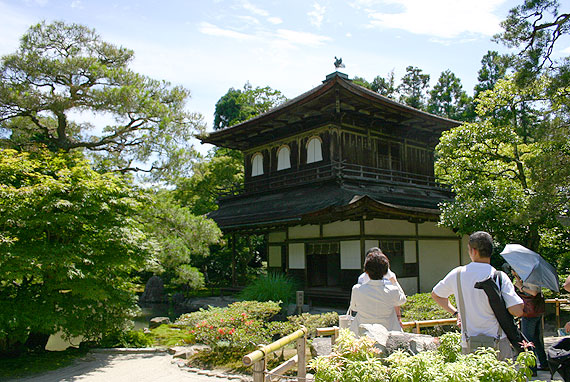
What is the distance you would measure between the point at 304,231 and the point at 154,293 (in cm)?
1006

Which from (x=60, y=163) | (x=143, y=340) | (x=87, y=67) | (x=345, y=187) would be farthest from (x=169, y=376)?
(x=345, y=187)

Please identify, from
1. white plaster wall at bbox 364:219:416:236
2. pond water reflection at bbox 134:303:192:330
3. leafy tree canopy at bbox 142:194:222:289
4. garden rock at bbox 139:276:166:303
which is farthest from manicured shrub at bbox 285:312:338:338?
garden rock at bbox 139:276:166:303

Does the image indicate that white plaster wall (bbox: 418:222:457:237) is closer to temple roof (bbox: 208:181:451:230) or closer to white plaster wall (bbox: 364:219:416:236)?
white plaster wall (bbox: 364:219:416:236)

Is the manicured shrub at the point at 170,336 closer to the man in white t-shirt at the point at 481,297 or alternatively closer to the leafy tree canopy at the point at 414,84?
the man in white t-shirt at the point at 481,297

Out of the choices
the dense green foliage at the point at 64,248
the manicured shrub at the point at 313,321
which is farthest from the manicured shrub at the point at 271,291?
the dense green foliage at the point at 64,248

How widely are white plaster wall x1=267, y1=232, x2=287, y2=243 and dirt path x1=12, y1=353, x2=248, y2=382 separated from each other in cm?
985

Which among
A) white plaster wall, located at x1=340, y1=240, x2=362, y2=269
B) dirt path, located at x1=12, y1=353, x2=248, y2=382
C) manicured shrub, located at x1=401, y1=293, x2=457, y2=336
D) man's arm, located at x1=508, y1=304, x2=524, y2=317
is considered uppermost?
white plaster wall, located at x1=340, y1=240, x2=362, y2=269

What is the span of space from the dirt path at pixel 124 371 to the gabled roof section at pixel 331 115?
30.9 ft

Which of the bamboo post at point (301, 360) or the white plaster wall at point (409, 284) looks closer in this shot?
Result: the bamboo post at point (301, 360)

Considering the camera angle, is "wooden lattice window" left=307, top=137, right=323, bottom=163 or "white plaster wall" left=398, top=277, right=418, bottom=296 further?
"wooden lattice window" left=307, top=137, right=323, bottom=163

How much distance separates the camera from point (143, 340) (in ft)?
32.9

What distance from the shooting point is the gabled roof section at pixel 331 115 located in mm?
15367

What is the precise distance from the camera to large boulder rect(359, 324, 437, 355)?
3539mm

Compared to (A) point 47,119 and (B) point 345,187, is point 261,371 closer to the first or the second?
(A) point 47,119
